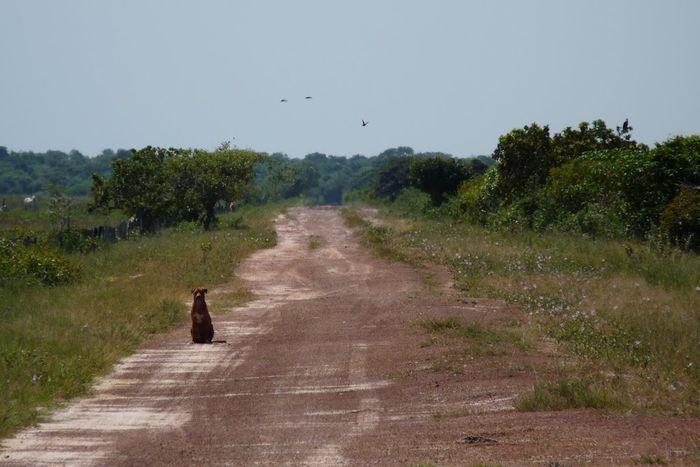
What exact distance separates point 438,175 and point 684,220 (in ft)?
95.9

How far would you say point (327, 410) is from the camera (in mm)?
8602

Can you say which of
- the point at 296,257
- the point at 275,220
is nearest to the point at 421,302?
the point at 296,257

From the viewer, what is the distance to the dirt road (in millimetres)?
6816

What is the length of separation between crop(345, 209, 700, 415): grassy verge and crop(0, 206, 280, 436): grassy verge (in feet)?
16.7

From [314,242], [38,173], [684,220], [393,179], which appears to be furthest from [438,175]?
[38,173]

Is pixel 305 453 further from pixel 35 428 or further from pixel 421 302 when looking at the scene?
pixel 421 302

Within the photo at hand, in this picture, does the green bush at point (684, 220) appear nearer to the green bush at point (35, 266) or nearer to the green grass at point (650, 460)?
the green bush at point (35, 266)

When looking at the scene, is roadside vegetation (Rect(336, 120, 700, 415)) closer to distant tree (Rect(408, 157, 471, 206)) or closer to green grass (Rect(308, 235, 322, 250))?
green grass (Rect(308, 235, 322, 250))

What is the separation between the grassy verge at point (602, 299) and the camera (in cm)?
871

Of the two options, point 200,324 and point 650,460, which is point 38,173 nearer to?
point 200,324

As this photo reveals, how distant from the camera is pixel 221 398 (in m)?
9.36

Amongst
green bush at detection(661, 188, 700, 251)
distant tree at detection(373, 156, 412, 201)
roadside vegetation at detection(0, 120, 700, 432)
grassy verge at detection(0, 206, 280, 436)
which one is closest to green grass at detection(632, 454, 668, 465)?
roadside vegetation at detection(0, 120, 700, 432)

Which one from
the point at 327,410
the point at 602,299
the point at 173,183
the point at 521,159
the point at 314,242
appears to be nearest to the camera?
the point at 327,410

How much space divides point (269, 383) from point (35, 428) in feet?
9.15
